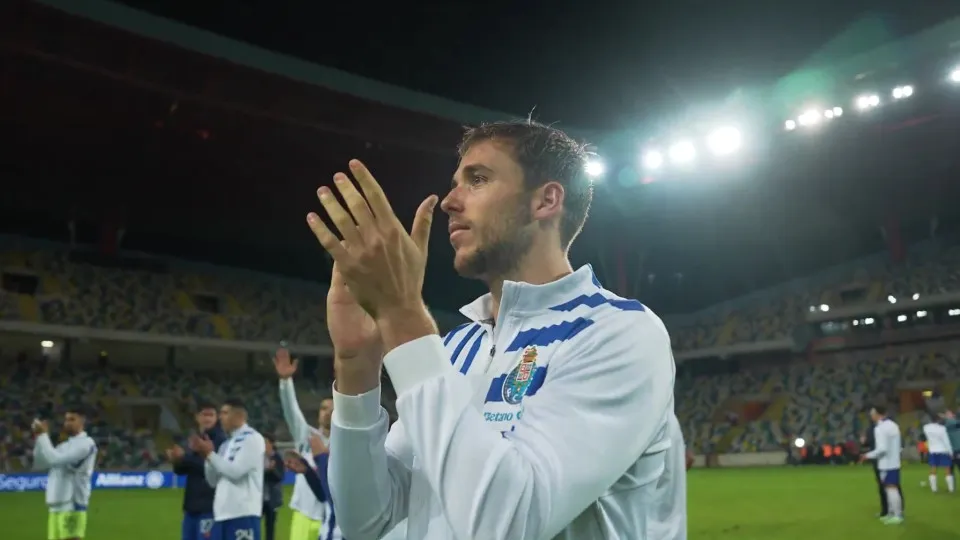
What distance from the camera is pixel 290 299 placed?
39.9m

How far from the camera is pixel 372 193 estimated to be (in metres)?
1.53

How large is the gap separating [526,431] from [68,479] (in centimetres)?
1215

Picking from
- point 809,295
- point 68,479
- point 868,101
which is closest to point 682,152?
point 868,101

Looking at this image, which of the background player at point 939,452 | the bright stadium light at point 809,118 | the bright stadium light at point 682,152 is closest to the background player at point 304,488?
the background player at point 939,452

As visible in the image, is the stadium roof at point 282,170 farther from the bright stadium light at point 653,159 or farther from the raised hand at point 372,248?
the raised hand at point 372,248

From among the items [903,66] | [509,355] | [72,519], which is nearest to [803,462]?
[903,66]

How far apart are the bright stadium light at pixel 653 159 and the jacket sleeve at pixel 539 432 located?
2772 centimetres

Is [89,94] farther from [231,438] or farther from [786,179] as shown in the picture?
[786,179]

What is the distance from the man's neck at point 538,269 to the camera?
2090 millimetres

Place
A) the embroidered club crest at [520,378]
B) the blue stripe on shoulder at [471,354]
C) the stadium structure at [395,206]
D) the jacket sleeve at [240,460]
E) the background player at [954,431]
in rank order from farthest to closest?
the stadium structure at [395,206] → the background player at [954,431] → the jacket sleeve at [240,460] → the blue stripe on shoulder at [471,354] → the embroidered club crest at [520,378]

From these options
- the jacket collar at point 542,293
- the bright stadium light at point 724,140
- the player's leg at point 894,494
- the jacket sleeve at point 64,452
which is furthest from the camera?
the bright stadium light at point 724,140

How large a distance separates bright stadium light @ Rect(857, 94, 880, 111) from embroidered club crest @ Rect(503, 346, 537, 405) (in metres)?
27.5

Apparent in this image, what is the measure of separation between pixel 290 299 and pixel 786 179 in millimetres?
24245

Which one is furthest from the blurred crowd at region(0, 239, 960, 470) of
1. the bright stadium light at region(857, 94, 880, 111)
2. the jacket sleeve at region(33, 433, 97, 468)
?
the jacket sleeve at region(33, 433, 97, 468)
